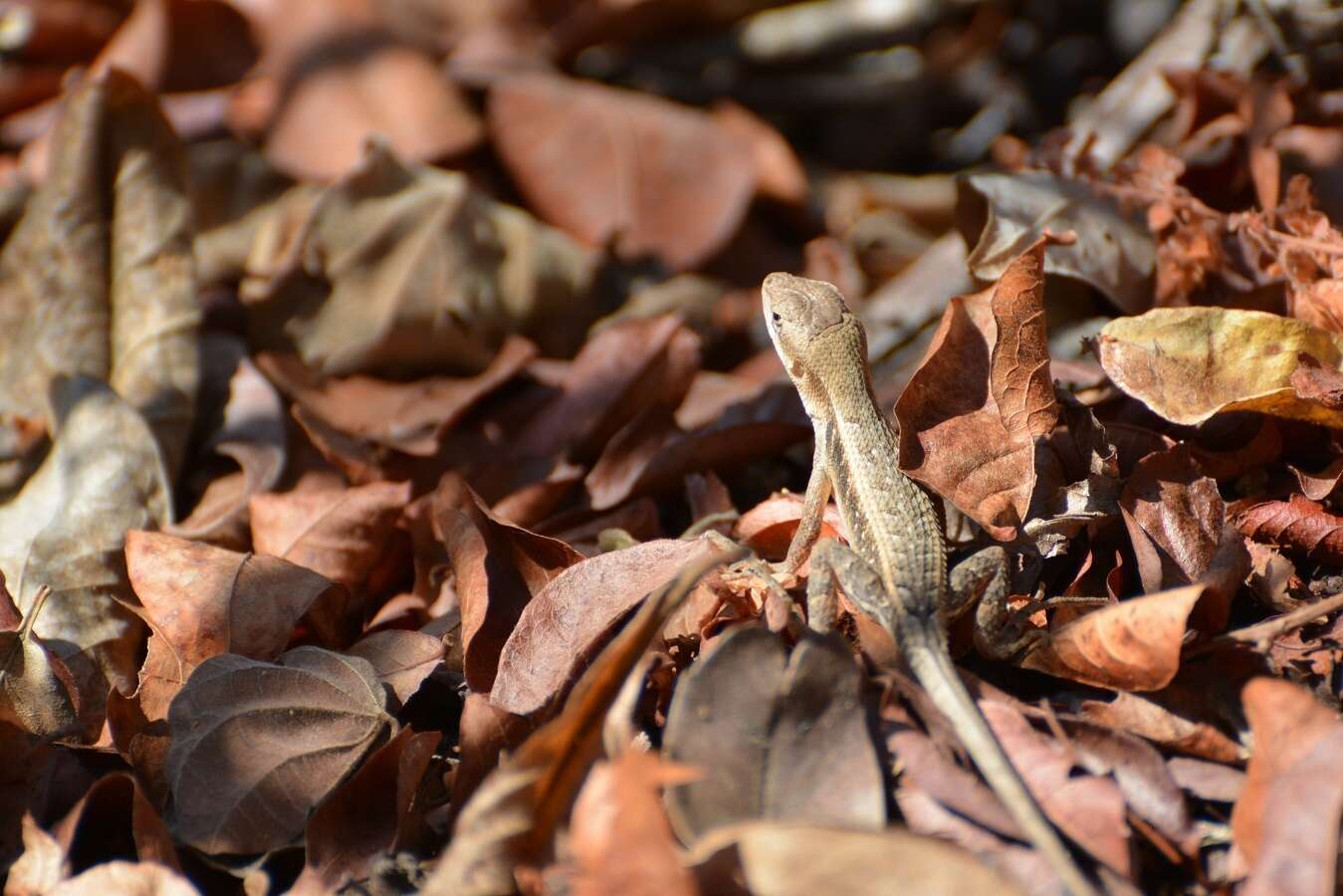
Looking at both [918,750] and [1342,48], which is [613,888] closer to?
[918,750]

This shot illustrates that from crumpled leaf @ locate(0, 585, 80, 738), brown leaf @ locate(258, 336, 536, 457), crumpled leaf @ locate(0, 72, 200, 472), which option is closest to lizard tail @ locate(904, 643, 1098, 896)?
brown leaf @ locate(258, 336, 536, 457)

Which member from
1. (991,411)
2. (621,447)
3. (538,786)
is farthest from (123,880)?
(991,411)

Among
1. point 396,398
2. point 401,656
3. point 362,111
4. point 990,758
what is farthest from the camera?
point 362,111

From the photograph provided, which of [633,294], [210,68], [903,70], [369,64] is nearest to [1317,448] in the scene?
[633,294]

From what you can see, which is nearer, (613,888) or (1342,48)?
(613,888)

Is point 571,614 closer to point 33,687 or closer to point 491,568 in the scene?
point 491,568

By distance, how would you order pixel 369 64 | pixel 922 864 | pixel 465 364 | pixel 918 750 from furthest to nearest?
pixel 369 64 → pixel 465 364 → pixel 918 750 → pixel 922 864

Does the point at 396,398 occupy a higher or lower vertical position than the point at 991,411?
lower
